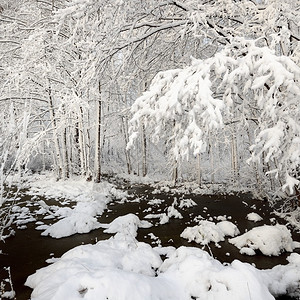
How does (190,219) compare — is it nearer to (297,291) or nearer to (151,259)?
(151,259)

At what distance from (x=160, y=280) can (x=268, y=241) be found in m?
2.90

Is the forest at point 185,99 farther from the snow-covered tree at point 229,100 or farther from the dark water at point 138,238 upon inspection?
the dark water at point 138,238

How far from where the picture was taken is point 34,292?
3.20m

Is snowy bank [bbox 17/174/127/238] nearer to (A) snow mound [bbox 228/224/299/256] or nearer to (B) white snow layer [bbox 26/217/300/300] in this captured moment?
(B) white snow layer [bbox 26/217/300/300]

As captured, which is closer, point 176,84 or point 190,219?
point 176,84

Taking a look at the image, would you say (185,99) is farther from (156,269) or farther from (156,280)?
(156,269)

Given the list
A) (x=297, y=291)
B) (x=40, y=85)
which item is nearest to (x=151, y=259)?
(x=297, y=291)

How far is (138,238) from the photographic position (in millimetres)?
5668

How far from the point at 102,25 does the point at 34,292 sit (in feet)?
16.0

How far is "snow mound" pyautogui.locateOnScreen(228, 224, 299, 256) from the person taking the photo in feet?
16.0

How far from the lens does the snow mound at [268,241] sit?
16.0ft

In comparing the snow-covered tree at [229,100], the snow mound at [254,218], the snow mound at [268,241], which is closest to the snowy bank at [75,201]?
the snow-covered tree at [229,100]

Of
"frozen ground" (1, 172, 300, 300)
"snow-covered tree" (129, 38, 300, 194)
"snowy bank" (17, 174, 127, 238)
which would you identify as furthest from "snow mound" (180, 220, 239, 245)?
"snow-covered tree" (129, 38, 300, 194)

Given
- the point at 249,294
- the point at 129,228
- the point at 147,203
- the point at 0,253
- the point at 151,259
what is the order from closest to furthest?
the point at 249,294 < the point at 151,259 < the point at 0,253 < the point at 129,228 < the point at 147,203
